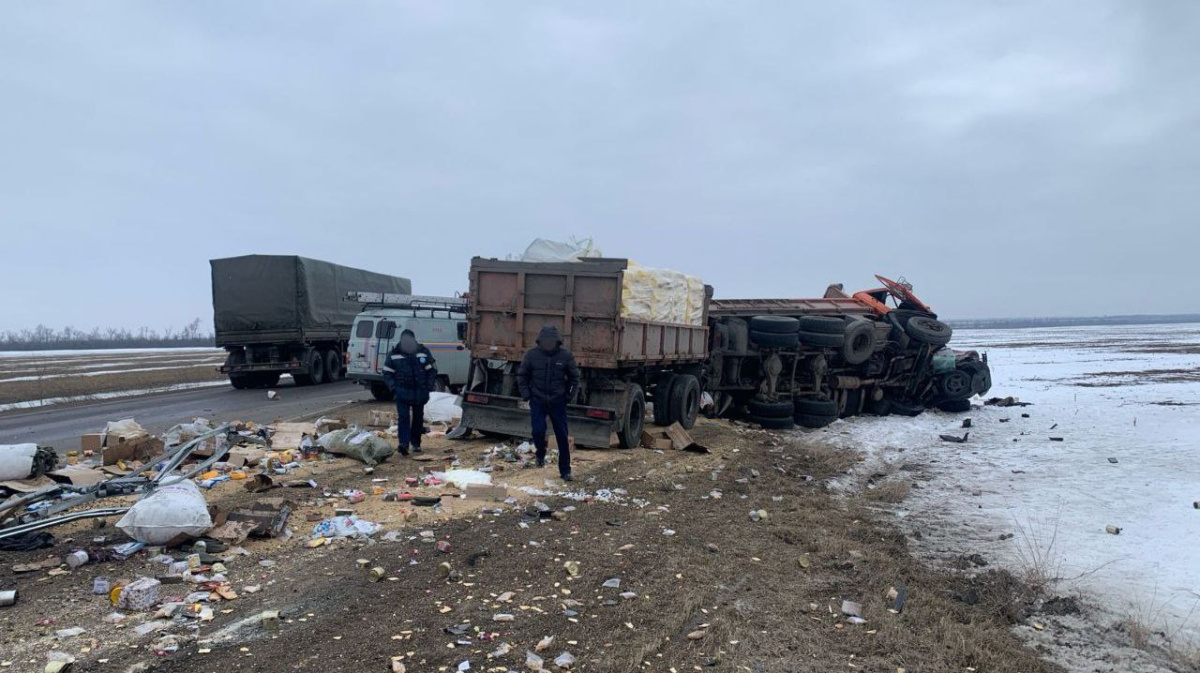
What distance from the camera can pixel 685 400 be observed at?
12.1 m

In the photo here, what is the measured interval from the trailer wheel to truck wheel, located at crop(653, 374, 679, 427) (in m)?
3.99

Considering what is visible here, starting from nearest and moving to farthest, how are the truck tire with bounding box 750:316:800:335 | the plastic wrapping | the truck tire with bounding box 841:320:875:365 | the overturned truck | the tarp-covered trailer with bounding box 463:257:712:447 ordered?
the plastic wrapping < the tarp-covered trailer with bounding box 463:257:712:447 < the overturned truck < the truck tire with bounding box 750:316:800:335 < the truck tire with bounding box 841:320:875:365

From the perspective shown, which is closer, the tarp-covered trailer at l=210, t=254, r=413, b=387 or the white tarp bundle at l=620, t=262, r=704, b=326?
the white tarp bundle at l=620, t=262, r=704, b=326

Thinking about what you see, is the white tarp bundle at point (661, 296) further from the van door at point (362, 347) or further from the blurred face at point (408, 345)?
the van door at point (362, 347)

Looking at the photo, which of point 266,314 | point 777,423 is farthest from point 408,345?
point 266,314

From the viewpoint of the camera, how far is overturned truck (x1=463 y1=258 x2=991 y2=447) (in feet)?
32.1

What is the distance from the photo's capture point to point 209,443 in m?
8.87

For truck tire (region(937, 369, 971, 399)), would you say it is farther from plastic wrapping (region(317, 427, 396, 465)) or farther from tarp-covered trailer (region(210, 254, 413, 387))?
tarp-covered trailer (region(210, 254, 413, 387))

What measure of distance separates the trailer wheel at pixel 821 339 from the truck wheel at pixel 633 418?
548 cm

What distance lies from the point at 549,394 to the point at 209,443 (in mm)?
4346

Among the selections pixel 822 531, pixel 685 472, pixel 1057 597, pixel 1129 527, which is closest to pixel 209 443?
pixel 685 472

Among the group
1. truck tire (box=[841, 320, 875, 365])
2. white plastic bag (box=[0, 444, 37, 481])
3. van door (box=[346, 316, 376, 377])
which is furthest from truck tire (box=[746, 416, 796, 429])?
white plastic bag (box=[0, 444, 37, 481])

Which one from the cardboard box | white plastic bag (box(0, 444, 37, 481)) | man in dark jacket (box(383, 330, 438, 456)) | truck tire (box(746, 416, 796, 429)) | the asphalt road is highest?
man in dark jacket (box(383, 330, 438, 456))

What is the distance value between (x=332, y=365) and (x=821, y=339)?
48.5 ft
